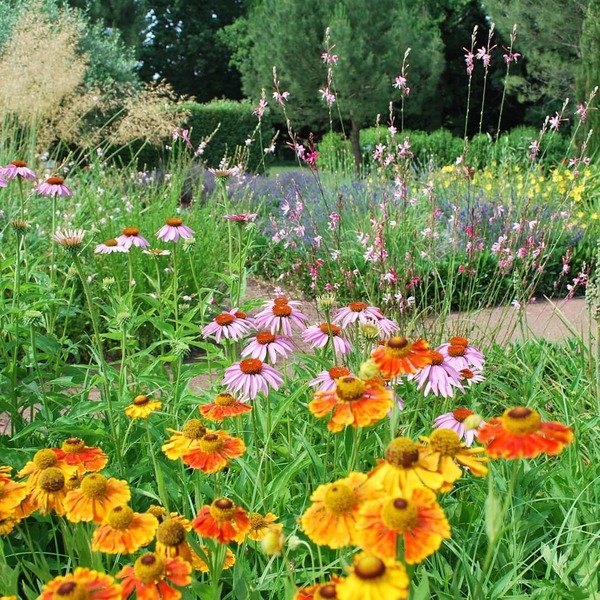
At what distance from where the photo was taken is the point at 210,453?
1.09 m

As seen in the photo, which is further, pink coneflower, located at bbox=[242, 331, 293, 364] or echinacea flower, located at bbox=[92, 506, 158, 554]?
pink coneflower, located at bbox=[242, 331, 293, 364]

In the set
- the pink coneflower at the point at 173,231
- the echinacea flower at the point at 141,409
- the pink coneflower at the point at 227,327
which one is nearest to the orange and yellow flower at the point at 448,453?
the echinacea flower at the point at 141,409

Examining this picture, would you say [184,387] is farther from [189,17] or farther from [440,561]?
[189,17]

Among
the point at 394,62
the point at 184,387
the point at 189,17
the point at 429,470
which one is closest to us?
the point at 429,470

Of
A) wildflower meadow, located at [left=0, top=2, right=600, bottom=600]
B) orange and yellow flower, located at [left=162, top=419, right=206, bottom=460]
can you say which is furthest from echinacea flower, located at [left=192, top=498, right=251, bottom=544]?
orange and yellow flower, located at [left=162, top=419, right=206, bottom=460]

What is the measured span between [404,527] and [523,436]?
189 mm

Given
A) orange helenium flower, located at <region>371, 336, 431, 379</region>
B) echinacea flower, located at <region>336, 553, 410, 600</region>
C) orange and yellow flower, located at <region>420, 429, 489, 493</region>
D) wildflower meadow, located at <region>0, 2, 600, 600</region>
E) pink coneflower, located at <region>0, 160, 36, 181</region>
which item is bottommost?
wildflower meadow, located at <region>0, 2, 600, 600</region>

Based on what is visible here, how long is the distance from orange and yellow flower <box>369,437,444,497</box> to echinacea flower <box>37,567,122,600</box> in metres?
0.33

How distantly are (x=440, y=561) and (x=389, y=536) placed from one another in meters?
0.84

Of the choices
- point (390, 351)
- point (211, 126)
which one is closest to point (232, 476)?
point (390, 351)

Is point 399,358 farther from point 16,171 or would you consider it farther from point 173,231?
point 16,171

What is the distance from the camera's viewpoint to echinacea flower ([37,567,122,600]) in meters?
0.71

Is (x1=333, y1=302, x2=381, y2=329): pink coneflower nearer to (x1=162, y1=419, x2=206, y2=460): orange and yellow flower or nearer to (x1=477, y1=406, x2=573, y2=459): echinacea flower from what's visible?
(x1=162, y1=419, x2=206, y2=460): orange and yellow flower

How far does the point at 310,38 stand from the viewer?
15.2 m
